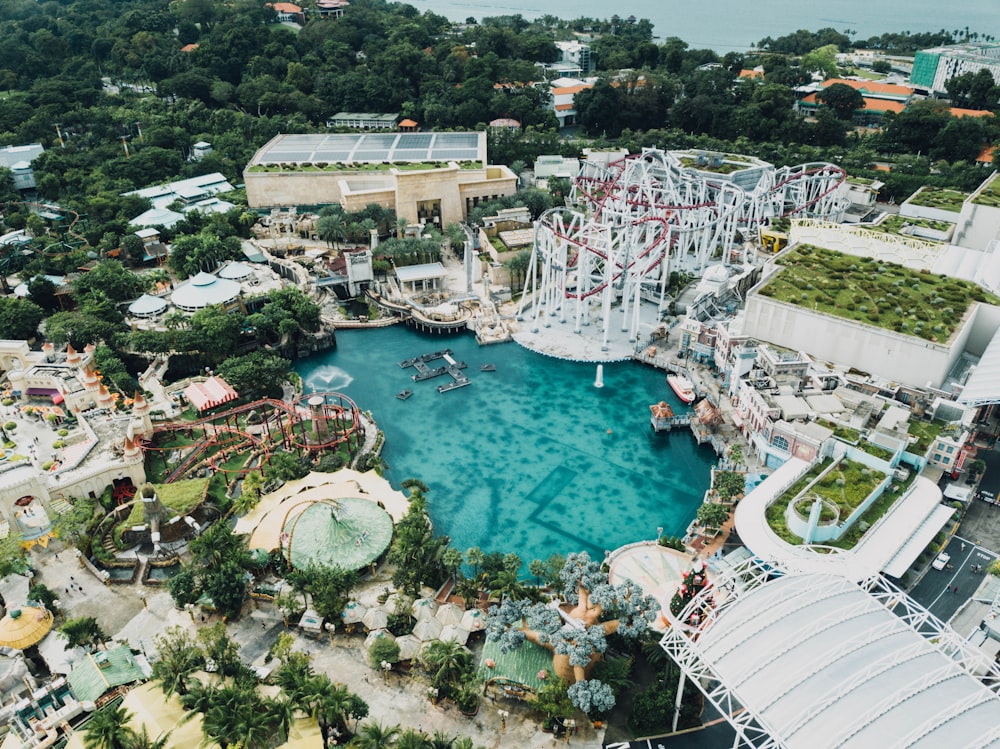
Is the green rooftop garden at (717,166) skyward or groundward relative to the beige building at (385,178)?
skyward

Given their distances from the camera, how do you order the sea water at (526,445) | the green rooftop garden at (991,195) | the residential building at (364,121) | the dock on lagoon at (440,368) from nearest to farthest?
the sea water at (526,445)
the dock on lagoon at (440,368)
the green rooftop garden at (991,195)
the residential building at (364,121)

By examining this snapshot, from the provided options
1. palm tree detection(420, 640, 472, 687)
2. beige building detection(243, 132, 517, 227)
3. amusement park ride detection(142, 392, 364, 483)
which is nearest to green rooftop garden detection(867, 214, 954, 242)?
beige building detection(243, 132, 517, 227)

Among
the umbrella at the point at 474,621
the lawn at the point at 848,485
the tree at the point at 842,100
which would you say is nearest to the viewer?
the umbrella at the point at 474,621

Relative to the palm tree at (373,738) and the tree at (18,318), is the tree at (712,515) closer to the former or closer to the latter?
the palm tree at (373,738)

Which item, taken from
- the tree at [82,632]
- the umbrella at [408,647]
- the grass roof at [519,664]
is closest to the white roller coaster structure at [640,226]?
the grass roof at [519,664]

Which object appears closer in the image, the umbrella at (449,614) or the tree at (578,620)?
the tree at (578,620)

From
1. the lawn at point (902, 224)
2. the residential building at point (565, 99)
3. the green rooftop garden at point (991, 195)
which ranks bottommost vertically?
the lawn at point (902, 224)
